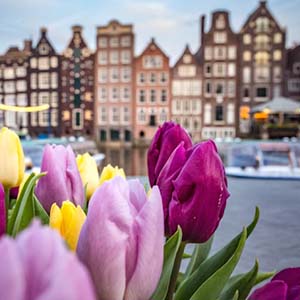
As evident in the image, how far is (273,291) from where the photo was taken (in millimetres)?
210

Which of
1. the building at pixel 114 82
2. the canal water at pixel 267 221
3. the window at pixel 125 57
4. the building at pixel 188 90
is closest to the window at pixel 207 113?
the building at pixel 188 90

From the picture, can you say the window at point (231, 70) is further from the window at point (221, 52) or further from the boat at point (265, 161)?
the boat at point (265, 161)

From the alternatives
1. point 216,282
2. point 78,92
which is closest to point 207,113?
point 78,92

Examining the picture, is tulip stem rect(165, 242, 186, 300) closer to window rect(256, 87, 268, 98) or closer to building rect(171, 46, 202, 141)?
building rect(171, 46, 202, 141)

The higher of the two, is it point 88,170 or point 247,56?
point 247,56

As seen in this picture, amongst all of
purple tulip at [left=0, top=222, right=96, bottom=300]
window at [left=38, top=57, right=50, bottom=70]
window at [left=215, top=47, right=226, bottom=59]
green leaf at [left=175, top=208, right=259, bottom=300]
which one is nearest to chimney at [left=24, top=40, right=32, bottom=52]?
window at [left=38, top=57, right=50, bottom=70]

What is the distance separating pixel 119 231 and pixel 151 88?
18695 millimetres

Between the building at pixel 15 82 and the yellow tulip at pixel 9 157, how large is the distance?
20107mm

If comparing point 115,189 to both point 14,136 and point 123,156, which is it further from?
point 123,156

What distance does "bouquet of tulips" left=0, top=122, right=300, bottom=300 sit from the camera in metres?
0.11

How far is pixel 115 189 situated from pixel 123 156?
15.6 meters

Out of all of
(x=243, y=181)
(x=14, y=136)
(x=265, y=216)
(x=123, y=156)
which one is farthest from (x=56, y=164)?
(x=123, y=156)

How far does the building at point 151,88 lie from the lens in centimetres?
1864

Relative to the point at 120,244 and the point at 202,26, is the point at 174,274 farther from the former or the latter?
the point at 202,26
